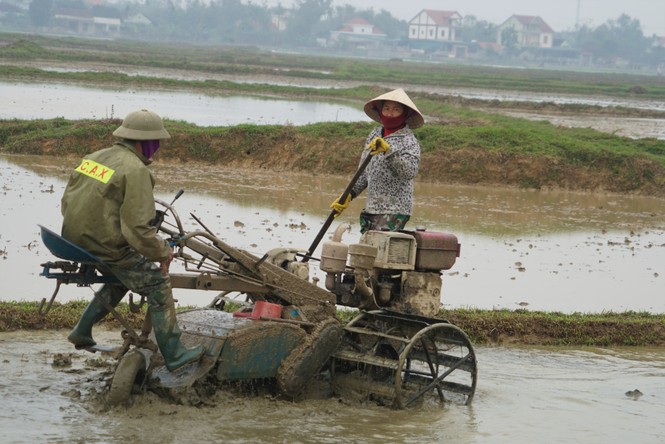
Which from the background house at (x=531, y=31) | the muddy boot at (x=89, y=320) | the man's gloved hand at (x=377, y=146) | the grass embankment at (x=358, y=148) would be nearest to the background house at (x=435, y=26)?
the background house at (x=531, y=31)

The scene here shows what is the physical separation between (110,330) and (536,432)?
3.44 meters

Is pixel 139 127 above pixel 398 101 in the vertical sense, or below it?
below

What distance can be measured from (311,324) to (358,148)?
13.1m

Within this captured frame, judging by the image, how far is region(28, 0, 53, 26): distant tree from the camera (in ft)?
445

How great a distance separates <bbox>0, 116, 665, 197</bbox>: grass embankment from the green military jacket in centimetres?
1311

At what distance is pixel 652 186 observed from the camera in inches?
799

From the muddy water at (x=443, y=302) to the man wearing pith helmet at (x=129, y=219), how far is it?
1.80 feet

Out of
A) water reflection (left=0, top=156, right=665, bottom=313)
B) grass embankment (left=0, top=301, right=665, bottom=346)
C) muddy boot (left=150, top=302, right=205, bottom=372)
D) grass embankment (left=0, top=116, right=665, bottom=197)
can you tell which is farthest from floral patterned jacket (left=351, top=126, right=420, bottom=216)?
grass embankment (left=0, top=116, right=665, bottom=197)

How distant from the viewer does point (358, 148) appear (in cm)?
1950

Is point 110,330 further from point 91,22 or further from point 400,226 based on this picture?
point 91,22

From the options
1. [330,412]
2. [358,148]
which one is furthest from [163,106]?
[330,412]

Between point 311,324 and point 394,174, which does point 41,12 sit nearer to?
point 394,174

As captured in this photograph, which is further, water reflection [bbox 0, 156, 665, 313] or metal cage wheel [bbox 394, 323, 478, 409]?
water reflection [bbox 0, 156, 665, 313]

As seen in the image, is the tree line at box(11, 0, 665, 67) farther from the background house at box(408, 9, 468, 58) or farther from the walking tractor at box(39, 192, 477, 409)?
the walking tractor at box(39, 192, 477, 409)
